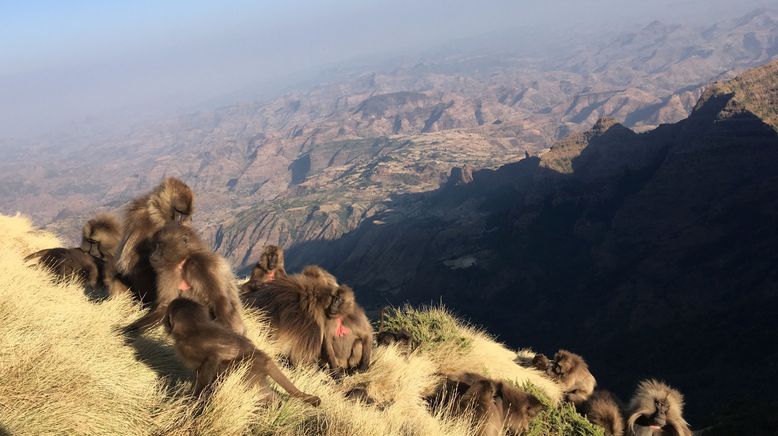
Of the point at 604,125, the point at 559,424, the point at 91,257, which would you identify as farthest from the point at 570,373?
the point at 604,125

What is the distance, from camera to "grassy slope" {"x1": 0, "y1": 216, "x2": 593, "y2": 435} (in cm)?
341

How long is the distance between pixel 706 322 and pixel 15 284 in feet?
235

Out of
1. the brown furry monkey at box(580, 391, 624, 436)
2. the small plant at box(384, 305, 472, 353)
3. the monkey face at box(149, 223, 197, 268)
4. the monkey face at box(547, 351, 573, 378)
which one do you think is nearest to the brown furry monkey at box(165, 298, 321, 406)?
the monkey face at box(149, 223, 197, 268)

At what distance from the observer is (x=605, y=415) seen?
27.1 feet

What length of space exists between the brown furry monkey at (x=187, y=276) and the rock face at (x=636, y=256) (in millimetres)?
39728

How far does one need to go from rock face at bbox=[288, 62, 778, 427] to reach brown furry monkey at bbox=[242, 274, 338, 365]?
38191mm

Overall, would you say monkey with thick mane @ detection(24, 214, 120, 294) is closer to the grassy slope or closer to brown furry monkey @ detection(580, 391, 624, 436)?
the grassy slope

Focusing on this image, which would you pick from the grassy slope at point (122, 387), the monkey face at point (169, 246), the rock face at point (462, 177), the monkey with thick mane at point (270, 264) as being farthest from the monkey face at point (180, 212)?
the rock face at point (462, 177)

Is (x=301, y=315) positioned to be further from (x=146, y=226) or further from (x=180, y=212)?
(x=146, y=226)

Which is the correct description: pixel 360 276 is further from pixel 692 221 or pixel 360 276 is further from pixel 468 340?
pixel 468 340

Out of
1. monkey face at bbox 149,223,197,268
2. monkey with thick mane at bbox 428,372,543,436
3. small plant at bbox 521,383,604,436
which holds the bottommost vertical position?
small plant at bbox 521,383,604,436

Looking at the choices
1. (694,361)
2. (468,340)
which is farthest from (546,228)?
(468,340)

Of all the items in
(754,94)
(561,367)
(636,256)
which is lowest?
(636,256)

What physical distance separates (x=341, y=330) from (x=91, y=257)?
14.6 feet
